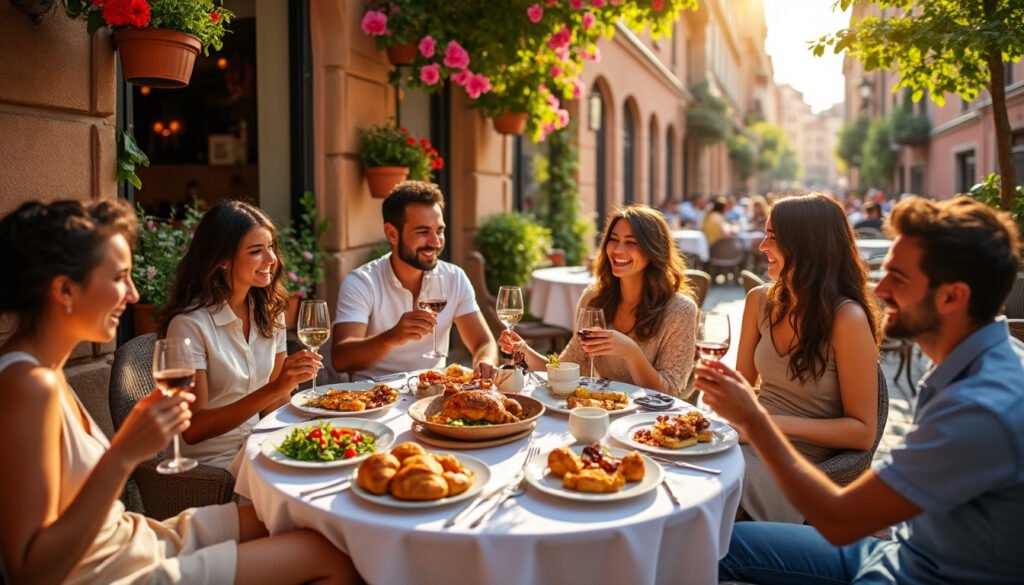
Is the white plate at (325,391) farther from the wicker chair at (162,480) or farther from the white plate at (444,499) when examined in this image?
the white plate at (444,499)

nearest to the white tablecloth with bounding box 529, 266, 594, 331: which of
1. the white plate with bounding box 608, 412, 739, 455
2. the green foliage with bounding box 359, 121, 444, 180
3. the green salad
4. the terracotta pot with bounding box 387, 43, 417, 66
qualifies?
the green foliage with bounding box 359, 121, 444, 180

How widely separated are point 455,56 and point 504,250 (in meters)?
2.46

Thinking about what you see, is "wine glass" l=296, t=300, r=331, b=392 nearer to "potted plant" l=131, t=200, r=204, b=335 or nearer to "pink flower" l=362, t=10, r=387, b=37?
"potted plant" l=131, t=200, r=204, b=335

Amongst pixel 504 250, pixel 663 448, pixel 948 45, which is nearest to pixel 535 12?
pixel 504 250

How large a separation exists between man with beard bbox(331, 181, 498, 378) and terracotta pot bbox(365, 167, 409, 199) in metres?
1.89

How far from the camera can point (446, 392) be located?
2.65m

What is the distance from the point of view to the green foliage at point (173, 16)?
10.3ft

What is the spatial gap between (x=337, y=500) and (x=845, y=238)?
2061 millimetres

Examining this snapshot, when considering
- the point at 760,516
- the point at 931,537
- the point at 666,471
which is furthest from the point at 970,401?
the point at 760,516

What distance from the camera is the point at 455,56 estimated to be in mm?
5863

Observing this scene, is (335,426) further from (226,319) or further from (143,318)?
(143,318)

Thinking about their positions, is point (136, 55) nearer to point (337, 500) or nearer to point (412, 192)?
point (412, 192)

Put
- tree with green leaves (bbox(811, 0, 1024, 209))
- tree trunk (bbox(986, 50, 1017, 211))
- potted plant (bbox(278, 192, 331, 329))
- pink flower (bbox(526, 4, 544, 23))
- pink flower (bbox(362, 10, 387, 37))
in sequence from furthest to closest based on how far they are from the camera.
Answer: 1. pink flower (bbox(526, 4, 544, 23))
2. pink flower (bbox(362, 10, 387, 37))
3. potted plant (bbox(278, 192, 331, 329))
4. tree trunk (bbox(986, 50, 1017, 211))
5. tree with green leaves (bbox(811, 0, 1024, 209))

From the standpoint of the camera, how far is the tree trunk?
4.82m
